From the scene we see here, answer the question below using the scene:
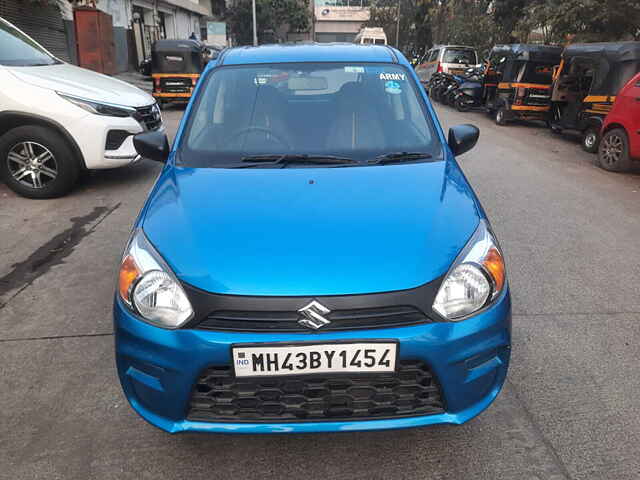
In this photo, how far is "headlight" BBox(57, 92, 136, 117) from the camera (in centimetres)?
542

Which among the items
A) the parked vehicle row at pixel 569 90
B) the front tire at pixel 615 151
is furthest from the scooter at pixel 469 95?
the front tire at pixel 615 151

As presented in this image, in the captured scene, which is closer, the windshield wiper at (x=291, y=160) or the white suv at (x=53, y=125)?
the windshield wiper at (x=291, y=160)

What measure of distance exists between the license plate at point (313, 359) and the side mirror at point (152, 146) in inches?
66.9

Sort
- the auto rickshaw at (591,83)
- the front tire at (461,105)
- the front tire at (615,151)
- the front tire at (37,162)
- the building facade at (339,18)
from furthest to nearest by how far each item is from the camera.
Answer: the building facade at (339,18) → the front tire at (461,105) → the auto rickshaw at (591,83) → the front tire at (615,151) → the front tire at (37,162)

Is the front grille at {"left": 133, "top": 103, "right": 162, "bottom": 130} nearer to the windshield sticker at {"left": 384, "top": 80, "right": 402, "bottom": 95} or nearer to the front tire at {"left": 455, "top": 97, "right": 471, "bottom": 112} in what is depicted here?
the windshield sticker at {"left": 384, "top": 80, "right": 402, "bottom": 95}

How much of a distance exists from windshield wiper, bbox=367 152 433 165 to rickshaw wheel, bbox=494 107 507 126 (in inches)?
431

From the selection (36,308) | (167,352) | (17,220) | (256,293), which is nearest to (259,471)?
(167,352)

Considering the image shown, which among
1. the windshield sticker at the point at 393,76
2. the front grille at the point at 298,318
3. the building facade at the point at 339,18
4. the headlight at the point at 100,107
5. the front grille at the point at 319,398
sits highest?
the building facade at the point at 339,18

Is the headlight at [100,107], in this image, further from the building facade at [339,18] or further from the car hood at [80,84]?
the building facade at [339,18]

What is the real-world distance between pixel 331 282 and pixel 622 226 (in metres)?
4.72

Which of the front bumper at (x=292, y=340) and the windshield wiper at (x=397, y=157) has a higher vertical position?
the windshield wiper at (x=397, y=157)

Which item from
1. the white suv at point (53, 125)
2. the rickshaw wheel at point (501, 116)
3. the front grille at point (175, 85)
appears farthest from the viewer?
the front grille at point (175, 85)

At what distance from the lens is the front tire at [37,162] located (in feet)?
17.9

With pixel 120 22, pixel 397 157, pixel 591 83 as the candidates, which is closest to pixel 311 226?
pixel 397 157
